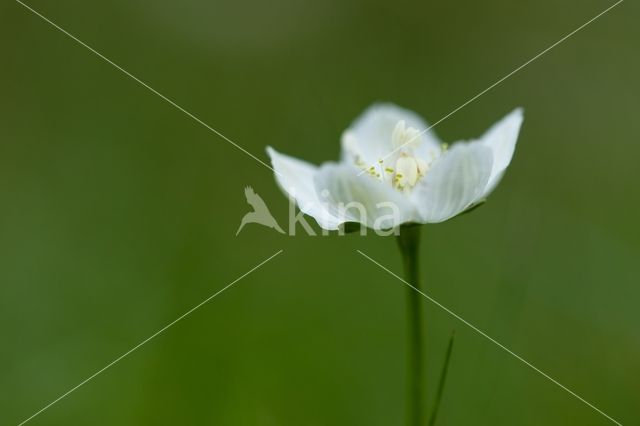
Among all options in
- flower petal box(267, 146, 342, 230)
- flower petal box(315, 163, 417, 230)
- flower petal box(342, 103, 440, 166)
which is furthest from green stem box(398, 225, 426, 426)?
flower petal box(342, 103, 440, 166)

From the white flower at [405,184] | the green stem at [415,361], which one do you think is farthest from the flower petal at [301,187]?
the green stem at [415,361]

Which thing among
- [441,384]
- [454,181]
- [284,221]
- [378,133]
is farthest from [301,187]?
[284,221]

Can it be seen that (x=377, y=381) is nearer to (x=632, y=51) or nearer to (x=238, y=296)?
(x=238, y=296)

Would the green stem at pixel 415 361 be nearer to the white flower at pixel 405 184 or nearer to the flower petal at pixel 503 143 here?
the white flower at pixel 405 184

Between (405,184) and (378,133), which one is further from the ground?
(378,133)

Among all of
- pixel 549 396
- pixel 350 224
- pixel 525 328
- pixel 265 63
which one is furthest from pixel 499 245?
pixel 265 63

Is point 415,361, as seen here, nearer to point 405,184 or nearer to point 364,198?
point 364,198

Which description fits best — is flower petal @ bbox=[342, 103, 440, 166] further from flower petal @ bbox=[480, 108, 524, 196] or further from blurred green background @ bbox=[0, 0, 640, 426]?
blurred green background @ bbox=[0, 0, 640, 426]
